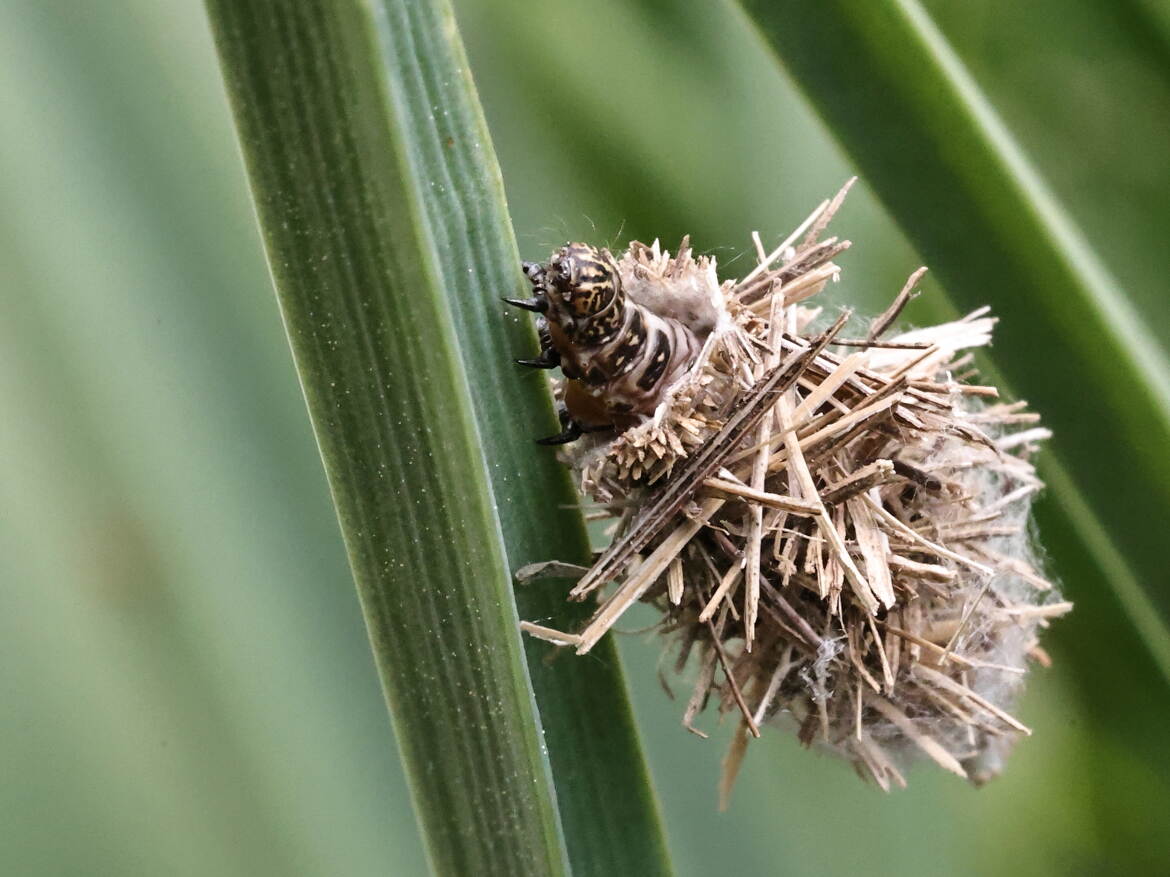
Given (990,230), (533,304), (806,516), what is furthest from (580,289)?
(990,230)

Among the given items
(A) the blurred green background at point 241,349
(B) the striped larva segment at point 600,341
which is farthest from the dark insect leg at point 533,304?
(A) the blurred green background at point 241,349

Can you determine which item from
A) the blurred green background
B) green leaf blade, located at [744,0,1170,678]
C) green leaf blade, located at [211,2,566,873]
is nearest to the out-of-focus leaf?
green leaf blade, located at [211,2,566,873]

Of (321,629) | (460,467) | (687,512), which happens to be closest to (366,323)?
(460,467)

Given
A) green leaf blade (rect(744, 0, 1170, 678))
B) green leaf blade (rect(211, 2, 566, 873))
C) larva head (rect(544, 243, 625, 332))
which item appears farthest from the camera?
green leaf blade (rect(744, 0, 1170, 678))

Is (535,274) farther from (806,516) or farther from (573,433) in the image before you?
(806,516)

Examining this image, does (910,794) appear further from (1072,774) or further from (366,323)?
(366,323)

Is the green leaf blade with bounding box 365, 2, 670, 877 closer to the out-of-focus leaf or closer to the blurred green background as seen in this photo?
the out-of-focus leaf
